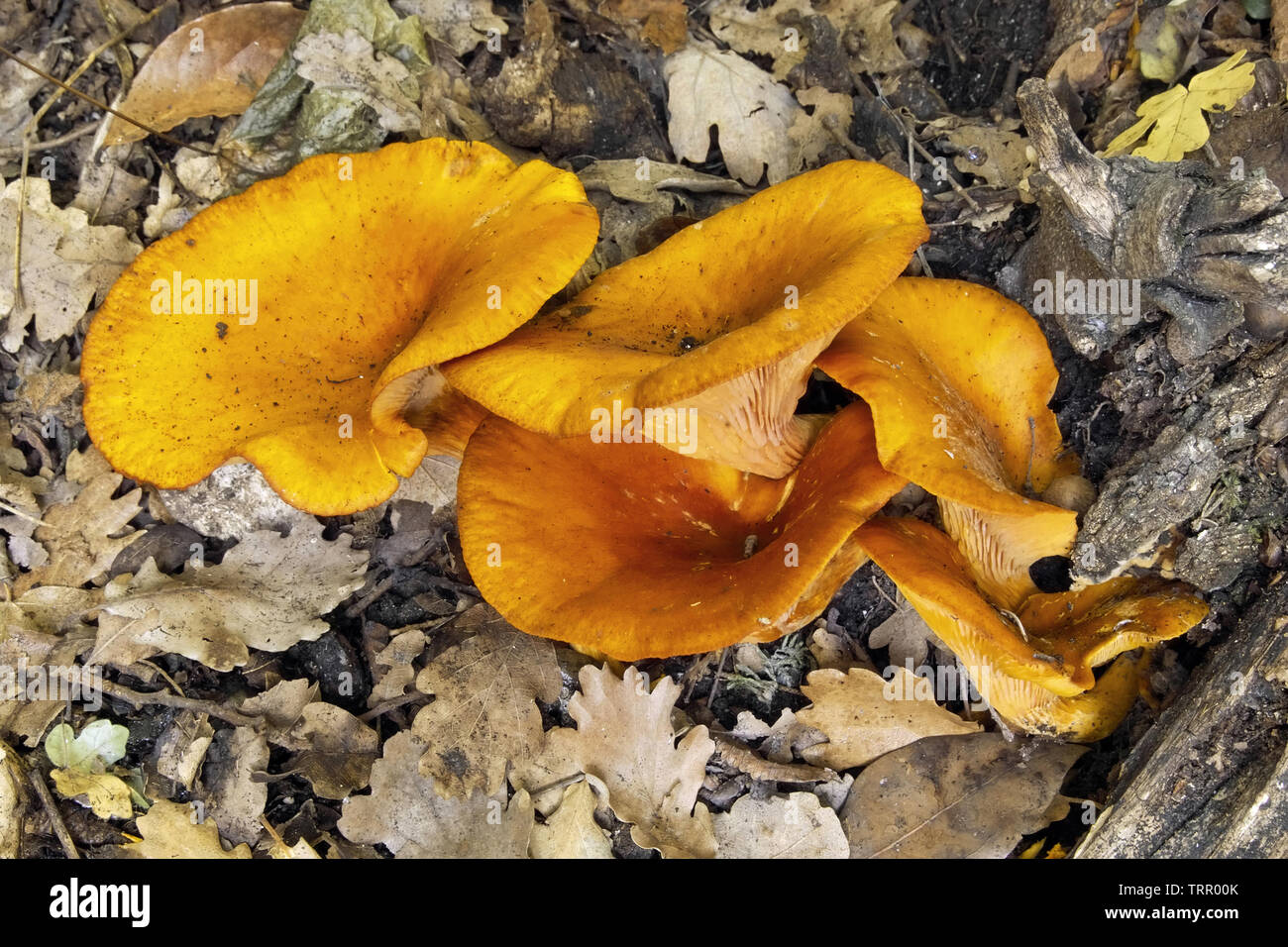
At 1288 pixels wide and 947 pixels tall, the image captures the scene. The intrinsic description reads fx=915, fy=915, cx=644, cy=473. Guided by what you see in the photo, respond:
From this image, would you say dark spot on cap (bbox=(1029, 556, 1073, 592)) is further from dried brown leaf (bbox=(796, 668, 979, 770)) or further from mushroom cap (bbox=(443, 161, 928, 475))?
mushroom cap (bbox=(443, 161, 928, 475))

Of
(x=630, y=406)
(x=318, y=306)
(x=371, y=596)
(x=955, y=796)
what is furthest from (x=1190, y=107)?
(x=371, y=596)

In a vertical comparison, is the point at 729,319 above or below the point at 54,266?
above

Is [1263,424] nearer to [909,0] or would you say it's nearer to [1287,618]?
[1287,618]

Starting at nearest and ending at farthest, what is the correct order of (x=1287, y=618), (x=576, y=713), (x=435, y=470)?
(x=1287, y=618), (x=576, y=713), (x=435, y=470)

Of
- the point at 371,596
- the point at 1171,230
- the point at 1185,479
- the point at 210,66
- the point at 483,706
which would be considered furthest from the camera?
the point at 210,66

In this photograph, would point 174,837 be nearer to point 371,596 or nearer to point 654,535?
point 371,596
